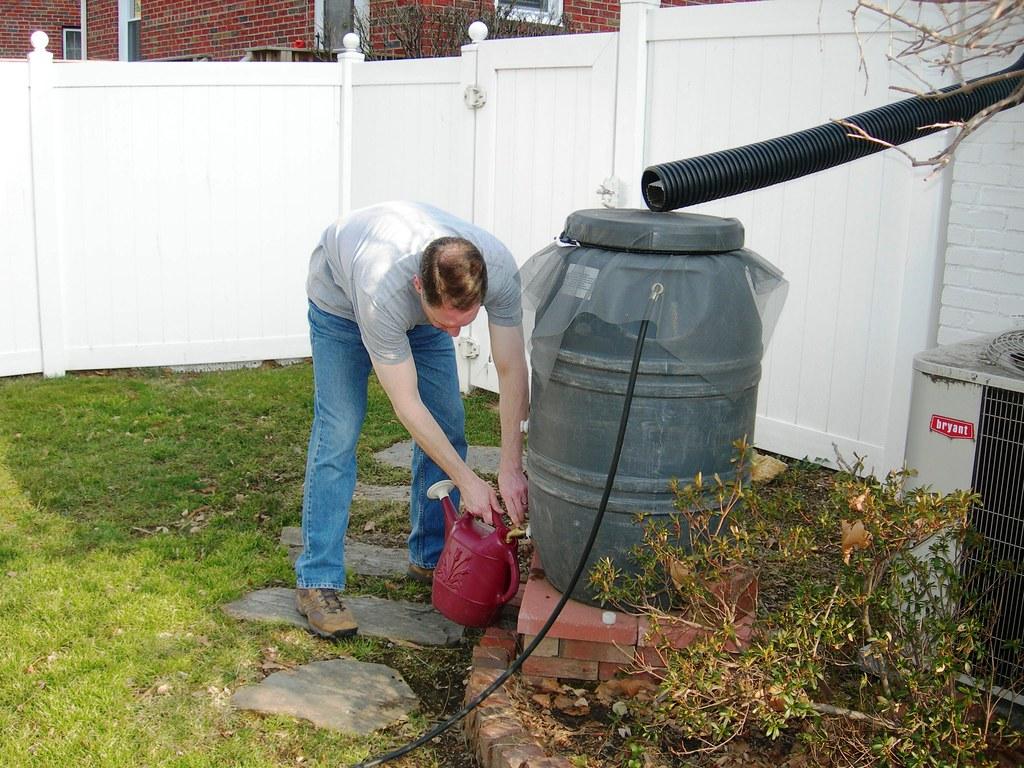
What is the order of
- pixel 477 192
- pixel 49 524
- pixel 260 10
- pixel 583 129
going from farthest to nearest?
pixel 260 10, pixel 477 192, pixel 583 129, pixel 49 524

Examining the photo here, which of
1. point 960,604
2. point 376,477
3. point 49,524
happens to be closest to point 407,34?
point 376,477

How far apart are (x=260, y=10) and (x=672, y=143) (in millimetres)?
7934

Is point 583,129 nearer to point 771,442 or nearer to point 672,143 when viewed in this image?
point 672,143

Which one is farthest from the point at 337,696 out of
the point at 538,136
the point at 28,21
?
the point at 28,21

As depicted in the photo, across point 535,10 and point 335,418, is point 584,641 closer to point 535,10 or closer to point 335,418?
point 335,418

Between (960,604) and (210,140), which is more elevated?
(210,140)

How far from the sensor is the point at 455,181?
6.86 meters

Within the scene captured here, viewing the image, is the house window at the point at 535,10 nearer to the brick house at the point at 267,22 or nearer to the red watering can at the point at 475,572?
the brick house at the point at 267,22

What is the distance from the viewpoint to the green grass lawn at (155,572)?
9.98 feet

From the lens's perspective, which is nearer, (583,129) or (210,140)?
(583,129)

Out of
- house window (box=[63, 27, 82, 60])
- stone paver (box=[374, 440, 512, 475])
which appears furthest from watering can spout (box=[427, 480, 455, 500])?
house window (box=[63, 27, 82, 60])

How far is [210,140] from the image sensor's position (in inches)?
289

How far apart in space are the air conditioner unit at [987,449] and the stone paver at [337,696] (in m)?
1.60

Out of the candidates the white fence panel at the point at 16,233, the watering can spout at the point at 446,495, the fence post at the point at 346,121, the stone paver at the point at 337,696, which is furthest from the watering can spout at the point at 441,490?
the white fence panel at the point at 16,233
